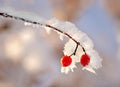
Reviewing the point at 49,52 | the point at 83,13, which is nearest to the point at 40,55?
the point at 49,52

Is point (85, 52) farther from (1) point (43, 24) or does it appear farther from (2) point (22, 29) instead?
(2) point (22, 29)

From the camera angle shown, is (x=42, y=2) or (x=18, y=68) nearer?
(x=18, y=68)

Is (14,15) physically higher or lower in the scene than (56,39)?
lower

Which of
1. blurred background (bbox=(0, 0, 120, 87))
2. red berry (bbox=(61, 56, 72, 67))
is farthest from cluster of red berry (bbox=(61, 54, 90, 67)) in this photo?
blurred background (bbox=(0, 0, 120, 87))

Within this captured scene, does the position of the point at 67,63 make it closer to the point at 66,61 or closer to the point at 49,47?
the point at 66,61

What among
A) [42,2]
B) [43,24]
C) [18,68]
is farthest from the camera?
[42,2]

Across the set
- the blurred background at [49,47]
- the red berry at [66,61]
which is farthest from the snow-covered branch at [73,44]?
the blurred background at [49,47]

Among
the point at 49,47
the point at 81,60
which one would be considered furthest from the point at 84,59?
the point at 49,47

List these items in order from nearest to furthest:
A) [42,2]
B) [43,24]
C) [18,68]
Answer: [43,24] < [18,68] < [42,2]
